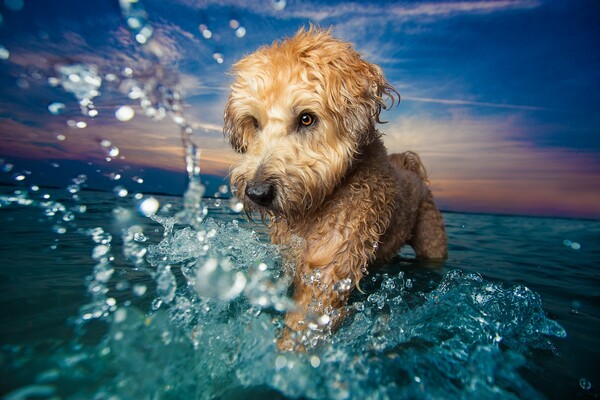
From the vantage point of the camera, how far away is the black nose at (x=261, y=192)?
2510 mm

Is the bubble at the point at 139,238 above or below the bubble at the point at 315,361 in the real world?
below

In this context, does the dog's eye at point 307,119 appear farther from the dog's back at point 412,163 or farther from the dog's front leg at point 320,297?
Answer: the dog's back at point 412,163

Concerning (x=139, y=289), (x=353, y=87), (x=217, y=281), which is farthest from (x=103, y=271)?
(x=353, y=87)

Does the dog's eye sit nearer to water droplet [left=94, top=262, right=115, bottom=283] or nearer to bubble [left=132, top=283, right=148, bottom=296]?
bubble [left=132, top=283, right=148, bottom=296]

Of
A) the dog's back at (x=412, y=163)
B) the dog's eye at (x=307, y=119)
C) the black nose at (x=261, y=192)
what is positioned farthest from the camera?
the dog's back at (x=412, y=163)

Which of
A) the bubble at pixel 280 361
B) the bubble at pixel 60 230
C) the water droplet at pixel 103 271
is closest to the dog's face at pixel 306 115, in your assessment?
the bubble at pixel 280 361

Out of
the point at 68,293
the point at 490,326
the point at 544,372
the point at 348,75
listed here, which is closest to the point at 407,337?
the point at 490,326

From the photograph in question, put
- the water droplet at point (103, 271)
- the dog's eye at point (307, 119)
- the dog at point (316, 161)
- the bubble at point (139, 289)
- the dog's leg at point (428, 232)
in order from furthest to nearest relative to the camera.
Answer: the dog's leg at point (428, 232) → the water droplet at point (103, 271) → the bubble at point (139, 289) → the dog's eye at point (307, 119) → the dog at point (316, 161)

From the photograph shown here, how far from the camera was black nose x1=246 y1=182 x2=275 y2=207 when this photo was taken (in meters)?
2.51

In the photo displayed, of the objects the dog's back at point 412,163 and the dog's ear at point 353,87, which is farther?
the dog's back at point 412,163

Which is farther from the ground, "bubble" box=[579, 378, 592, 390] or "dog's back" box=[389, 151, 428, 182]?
"dog's back" box=[389, 151, 428, 182]

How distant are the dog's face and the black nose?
0.02 m

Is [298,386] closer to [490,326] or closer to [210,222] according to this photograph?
[490,326]

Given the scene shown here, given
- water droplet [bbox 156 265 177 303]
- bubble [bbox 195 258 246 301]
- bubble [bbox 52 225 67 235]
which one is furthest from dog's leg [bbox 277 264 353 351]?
bubble [bbox 52 225 67 235]
